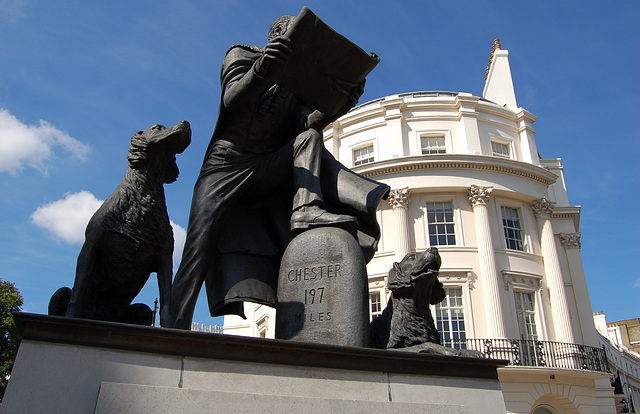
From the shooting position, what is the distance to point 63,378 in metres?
2.74

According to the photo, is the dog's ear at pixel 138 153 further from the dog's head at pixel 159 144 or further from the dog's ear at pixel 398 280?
the dog's ear at pixel 398 280

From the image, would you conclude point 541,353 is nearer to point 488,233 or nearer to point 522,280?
point 522,280

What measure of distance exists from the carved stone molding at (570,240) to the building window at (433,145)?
9.34 m

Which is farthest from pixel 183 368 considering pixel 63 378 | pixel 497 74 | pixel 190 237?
pixel 497 74

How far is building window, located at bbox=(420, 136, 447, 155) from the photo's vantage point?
3234cm

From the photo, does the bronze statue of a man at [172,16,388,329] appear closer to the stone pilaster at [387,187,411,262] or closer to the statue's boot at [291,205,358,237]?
the statue's boot at [291,205,358,237]

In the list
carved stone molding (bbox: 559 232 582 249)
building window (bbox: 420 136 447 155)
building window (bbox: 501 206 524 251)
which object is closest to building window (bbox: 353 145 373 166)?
building window (bbox: 420 136 447 155)

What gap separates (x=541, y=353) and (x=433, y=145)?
42.7 ft

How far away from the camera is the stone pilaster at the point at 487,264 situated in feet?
89.6

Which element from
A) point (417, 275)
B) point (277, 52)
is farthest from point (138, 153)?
point (417, 275)

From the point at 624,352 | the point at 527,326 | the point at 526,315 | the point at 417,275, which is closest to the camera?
the point at 417,275

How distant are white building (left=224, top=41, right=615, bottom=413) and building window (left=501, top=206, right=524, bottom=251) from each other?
2.9 inches

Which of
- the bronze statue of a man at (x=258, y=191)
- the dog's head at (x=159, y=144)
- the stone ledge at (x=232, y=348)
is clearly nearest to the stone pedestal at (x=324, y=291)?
the bronze statue of a man at (x=258, y=191)

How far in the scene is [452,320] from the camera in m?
27.7
